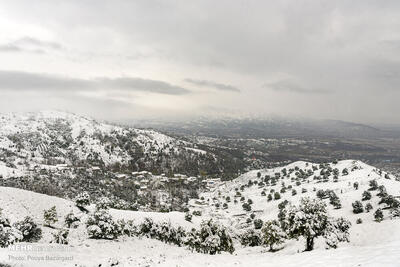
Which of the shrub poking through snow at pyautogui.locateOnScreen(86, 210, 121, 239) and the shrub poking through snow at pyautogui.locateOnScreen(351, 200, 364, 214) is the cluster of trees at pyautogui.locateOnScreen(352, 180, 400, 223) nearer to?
the shrub poking through snow at pyautogui.locateOnScreen(351, 200, 364, 214)

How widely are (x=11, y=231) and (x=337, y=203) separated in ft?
333

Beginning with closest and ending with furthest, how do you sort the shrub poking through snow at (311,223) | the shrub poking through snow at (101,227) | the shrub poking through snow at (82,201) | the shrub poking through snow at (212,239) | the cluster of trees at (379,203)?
the shrub poking through snow at (311,223), the shrub poking through snow at (212,239), the shrub poking through snow at (101,227), the cluster of trees at (379,203), the shrub poking through snow at (82,201)

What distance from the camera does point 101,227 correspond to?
145 feet

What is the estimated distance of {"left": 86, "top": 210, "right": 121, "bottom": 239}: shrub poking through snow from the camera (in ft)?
143

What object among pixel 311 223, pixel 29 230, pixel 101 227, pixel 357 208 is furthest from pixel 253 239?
pixel 29 230

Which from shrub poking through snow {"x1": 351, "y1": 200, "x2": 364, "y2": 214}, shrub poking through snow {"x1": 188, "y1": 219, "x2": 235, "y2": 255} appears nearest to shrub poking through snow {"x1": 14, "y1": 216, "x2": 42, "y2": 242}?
shrub poking through snow {"x1": 188, "y1": 219, "x2": 235, "y2": 255}

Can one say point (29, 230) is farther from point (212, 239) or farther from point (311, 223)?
point (311, 223)

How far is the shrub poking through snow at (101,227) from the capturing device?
43.4m

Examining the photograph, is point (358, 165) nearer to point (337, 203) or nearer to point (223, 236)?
point (337, 203)

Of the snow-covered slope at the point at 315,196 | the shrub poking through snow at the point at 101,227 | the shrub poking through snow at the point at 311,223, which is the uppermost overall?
the shrub poking through snow at the point at 311,223

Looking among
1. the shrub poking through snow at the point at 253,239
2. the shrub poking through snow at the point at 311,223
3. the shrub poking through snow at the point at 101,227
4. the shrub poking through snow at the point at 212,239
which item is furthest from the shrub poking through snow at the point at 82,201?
the shrub poking through snow at the point at 311,223

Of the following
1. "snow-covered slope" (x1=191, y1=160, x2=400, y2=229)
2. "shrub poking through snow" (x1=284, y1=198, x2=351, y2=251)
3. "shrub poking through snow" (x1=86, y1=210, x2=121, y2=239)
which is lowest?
"snow-covered slope" (x1=191, y1=160, x2=400, y2=229)

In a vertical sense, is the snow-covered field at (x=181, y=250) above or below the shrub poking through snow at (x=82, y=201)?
above

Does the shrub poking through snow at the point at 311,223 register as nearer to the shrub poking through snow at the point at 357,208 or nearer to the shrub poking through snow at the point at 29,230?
the shrub poking through snow at the point at 29,230
